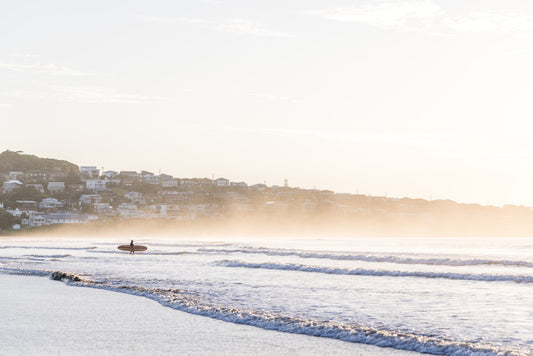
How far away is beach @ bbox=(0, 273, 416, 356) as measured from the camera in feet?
54.7

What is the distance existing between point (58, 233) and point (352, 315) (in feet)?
542

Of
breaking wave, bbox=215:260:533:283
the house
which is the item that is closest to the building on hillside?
the house

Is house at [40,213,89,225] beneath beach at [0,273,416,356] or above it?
beneath

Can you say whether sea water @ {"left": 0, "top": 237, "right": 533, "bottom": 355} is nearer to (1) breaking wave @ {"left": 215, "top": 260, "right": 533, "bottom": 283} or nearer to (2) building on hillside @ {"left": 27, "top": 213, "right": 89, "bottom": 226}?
(1) breaking wave @ {"left": 215, "top": 260, "right": 533, "bottom": 283}

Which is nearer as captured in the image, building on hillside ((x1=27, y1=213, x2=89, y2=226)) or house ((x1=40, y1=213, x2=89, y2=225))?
building on hillside ((x1=27, y1=213, x2=89, y2=226))

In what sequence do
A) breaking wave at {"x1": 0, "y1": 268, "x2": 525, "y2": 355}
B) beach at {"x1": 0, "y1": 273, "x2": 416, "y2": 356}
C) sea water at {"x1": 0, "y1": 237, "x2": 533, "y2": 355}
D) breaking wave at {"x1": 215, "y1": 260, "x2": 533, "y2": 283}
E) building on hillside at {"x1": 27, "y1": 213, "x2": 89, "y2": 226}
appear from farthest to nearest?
building on hillside at {"x1": 27, "y1": 213, "x2": 89, "y2": 226}, breaking wave at {"x1": 215, "y1": 260, "x2": 533, "y2": 283}, sea water at {"x1": 0, "y1": 237, "x2": 533, "y2": 355}, beach at {"x1": 0, "y1": 273, "x2": 416, "y2": 356}, breaking wave at {"x1": 0, "y1": 268, "x2": 525, "y2": 355}

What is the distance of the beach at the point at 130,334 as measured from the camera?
1669cm

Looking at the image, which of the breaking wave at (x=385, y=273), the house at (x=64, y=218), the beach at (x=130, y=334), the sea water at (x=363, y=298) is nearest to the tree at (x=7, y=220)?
the house at (x=64, y=218)

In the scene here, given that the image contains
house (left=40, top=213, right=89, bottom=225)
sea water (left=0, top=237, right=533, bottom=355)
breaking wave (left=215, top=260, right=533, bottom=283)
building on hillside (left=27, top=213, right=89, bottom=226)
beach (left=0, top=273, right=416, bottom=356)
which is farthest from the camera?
house (left=40, top=213, right=89, bottom=225)

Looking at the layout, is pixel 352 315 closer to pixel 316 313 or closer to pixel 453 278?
pixel 316 313

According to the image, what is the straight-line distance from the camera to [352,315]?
22125 mm

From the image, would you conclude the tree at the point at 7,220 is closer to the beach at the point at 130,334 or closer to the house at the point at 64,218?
the house at the point at 64,218

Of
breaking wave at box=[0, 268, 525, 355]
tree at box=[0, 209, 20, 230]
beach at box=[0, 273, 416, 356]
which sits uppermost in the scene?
breaking wave at box=[0, 268, 525, 355]

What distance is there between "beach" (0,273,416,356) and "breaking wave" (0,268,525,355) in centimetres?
45
